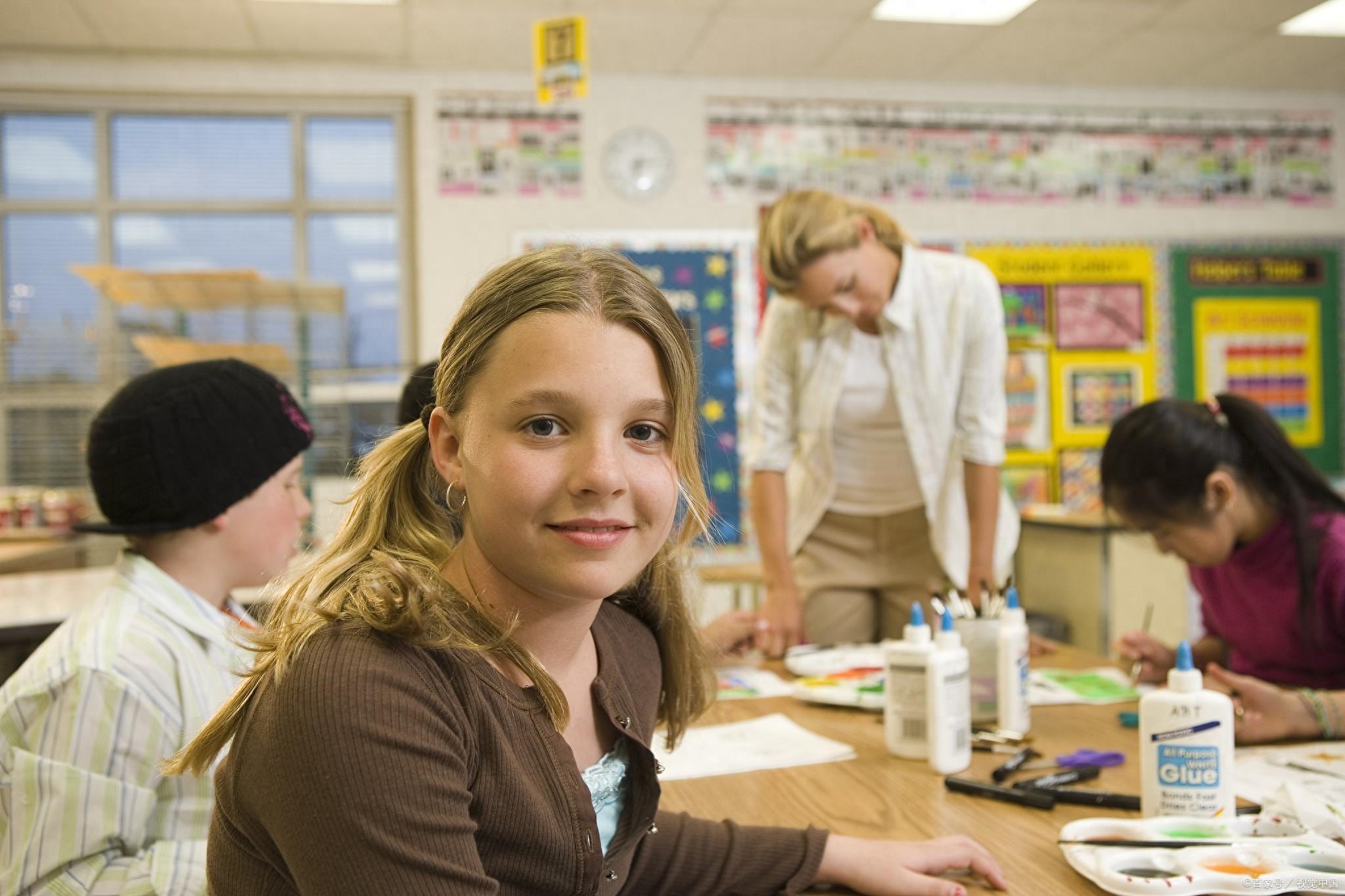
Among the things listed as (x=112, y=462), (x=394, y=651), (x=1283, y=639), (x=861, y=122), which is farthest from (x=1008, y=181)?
(x=394, y=651)

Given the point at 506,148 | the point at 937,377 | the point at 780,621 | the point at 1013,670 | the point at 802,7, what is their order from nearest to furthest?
1. the point at 1013,670
2. the point at 780,621
3. the point at 937,377
4. the point at 802,7
5. the point at 506,148

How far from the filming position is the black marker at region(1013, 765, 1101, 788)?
44.8 inches

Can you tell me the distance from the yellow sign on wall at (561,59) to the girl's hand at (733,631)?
53.0 inches

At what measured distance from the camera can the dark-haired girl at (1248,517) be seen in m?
1.62

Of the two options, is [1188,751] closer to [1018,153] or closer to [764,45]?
[764,45]

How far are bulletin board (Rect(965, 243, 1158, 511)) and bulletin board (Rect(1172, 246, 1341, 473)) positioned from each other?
0.22m

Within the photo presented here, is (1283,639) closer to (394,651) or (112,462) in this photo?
(394,651)

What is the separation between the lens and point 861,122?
4883 millimetres

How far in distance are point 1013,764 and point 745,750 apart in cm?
32

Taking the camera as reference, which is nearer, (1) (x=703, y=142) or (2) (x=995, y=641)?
(2) (x=995, y=641)

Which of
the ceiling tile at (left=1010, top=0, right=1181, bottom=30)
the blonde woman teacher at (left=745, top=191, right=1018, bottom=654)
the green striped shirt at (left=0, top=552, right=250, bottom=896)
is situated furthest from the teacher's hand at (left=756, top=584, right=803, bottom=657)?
the ceiling tile at (left=1010, top=0, right=1181, bottom=30)

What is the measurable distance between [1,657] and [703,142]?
130 inches

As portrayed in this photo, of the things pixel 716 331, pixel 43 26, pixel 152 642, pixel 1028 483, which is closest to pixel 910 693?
pixel 152 642

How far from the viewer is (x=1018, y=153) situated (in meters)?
5.00
